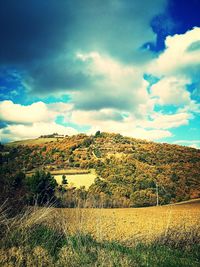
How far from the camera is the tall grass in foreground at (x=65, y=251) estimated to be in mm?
5094

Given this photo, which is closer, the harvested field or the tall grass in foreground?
the tall grass in foreground

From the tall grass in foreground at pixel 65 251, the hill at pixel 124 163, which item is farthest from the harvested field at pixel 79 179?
the tall grass in foreground at pixel 65 251

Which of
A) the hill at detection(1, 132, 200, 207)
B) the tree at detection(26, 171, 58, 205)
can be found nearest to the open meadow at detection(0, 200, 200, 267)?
the tree at detection(26, 171, 58, 205)

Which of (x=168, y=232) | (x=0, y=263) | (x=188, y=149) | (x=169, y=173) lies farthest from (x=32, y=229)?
(x=188, y=149)

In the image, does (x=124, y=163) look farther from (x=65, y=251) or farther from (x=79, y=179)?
(x=65, y=251)

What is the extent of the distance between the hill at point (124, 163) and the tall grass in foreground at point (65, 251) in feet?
114

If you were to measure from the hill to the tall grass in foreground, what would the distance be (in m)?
34.8

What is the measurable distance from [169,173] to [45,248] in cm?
5395

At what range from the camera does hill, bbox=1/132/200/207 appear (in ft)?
159

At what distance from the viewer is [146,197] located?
46219 mm

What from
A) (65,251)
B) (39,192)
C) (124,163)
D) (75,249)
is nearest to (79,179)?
(124,163)

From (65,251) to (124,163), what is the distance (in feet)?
191

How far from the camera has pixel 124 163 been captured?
63.1 meters

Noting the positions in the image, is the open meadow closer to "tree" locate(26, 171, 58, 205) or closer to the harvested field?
"tree" locate(26, 171, 58, 205)
